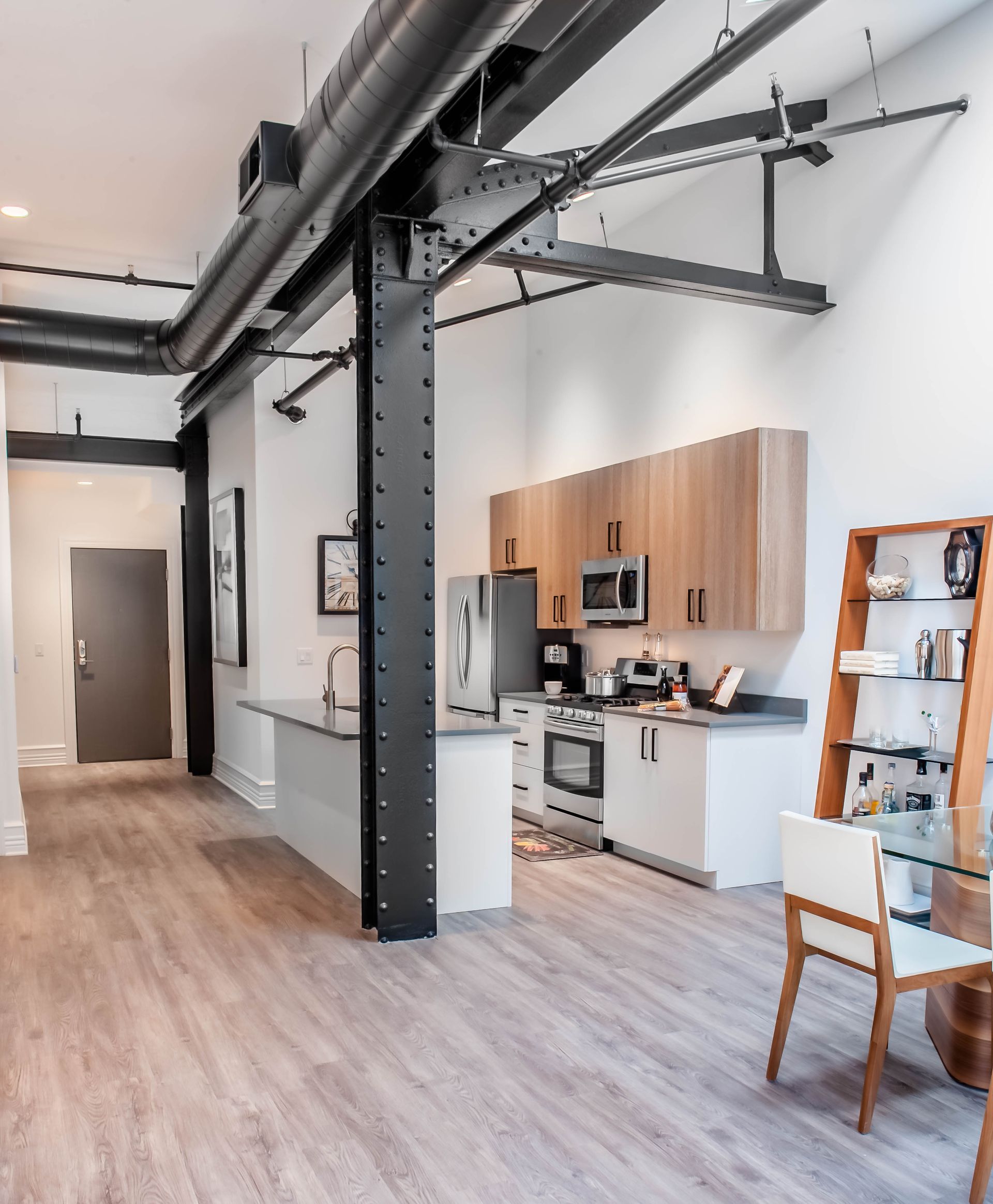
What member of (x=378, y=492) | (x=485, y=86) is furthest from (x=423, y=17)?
(x=378, y=492)

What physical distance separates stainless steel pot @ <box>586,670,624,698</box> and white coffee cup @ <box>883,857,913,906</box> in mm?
2131

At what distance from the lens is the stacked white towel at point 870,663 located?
14.1 feet

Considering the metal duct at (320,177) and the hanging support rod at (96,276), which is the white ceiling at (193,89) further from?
the metal duct at (320,177)

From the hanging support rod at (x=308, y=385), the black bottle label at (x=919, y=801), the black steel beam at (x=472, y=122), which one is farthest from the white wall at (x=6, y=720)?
the black bottle label at (x=919, y=801)

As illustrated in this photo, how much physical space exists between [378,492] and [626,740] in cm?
220

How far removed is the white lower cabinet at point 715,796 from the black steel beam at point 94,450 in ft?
17.4

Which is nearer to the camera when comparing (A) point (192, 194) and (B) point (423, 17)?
(B) point (423, 17)

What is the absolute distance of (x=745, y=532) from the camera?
488cm

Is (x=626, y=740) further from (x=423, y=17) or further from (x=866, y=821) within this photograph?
(x=423, y=17)

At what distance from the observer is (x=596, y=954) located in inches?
153

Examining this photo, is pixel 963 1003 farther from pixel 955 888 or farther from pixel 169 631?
pixel 169 631

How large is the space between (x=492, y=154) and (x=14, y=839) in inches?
188

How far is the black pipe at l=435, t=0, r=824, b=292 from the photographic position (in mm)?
2377

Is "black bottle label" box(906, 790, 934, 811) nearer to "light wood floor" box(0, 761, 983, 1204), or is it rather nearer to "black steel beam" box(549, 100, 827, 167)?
"light wood floor" box(0, 761, 983, 1204)
